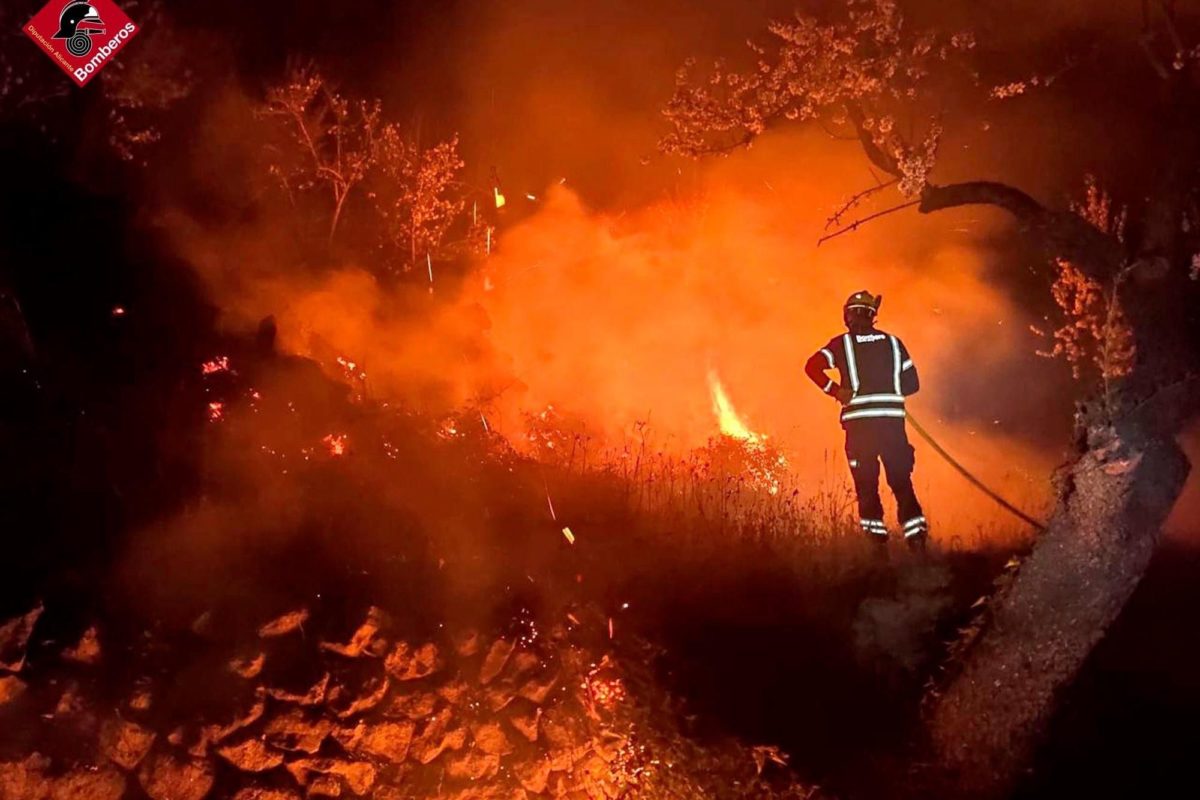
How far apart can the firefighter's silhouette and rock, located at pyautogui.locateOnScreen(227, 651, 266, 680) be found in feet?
21.5

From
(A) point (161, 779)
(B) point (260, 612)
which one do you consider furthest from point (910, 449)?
(A) point (161, 779)

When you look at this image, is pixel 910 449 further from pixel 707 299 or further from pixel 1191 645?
pixel 707 299

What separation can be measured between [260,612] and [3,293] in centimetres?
368

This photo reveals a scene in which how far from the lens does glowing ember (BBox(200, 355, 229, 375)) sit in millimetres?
7281

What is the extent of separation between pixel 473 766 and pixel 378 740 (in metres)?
0.62

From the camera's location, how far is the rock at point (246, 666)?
17.9ft

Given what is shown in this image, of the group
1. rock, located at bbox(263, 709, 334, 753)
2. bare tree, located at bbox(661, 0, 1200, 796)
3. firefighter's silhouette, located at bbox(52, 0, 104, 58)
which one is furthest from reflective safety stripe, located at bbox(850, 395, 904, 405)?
firefighter's silhouette, located at bbox(52, 0, 104, 58)

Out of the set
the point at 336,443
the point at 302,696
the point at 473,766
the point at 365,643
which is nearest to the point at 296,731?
the point at 302,696

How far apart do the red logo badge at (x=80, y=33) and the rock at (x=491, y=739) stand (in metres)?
7.34

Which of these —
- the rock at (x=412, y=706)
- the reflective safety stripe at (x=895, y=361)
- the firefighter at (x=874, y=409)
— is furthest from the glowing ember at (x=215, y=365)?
the reflective safety stripe at (x=895, y=361)

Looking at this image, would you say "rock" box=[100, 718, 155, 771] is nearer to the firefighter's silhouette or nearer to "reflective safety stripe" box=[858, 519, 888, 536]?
"reflective safety stripe" box=[858, 519, 888, 536]

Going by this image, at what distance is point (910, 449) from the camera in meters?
7.07

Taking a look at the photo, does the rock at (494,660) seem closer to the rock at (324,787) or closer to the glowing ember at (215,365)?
the rock at (324,787)

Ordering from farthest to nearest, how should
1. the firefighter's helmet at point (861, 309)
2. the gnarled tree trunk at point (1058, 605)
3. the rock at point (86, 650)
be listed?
the firefighter's helmet at point (861, 309)
the rock at point (86, 650)
the gnarled tree trunk at point (1058, 605)
